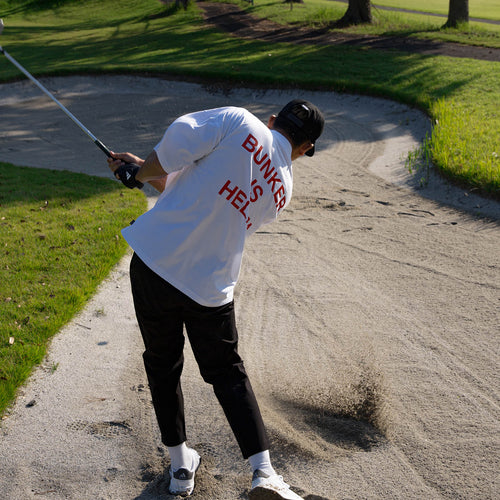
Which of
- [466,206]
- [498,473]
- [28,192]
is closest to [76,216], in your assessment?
[28,192]

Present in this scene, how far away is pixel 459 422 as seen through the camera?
3643 millimetres

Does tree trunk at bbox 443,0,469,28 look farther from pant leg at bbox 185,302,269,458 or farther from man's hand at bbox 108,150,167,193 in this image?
pant leg at bbox 185,302,269,458

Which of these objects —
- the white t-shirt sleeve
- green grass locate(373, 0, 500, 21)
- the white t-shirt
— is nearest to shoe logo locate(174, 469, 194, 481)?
the white t-shirt

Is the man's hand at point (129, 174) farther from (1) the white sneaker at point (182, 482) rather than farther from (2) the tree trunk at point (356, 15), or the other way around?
(2) the tree trunk at point (356, 15)

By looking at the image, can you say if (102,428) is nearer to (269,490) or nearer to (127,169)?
(269,490)

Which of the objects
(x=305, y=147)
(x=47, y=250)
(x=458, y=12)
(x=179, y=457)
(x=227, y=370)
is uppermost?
(x=458, y=12)

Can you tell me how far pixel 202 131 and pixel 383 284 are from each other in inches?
139

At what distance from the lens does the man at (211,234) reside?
250 cm

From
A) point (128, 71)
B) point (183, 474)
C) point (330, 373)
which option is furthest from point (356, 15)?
point (183, 474)

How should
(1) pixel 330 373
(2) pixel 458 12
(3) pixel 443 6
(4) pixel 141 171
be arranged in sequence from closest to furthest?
1. (4) pixel 141 171
2. (1) pixel 330 373
3. (2) pixel 458 12
4. (3) pixel 443 6

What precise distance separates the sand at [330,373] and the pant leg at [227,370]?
21.3 inches

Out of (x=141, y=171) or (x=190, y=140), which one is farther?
(x=141, y=171)

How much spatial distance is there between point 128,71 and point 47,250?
10530 mm

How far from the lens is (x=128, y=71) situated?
15.3 meters
